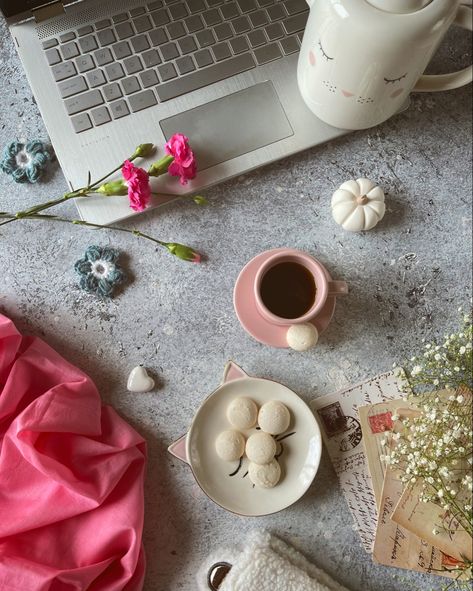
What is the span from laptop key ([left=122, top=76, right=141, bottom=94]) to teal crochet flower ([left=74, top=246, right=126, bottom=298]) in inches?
7.2

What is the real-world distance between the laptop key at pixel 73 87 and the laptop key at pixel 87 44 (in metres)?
0.03

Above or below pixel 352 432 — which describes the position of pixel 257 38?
above

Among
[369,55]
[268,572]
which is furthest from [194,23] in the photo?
[268,572]

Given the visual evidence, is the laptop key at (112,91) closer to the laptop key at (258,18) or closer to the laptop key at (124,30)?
the laptop key at (124,30)

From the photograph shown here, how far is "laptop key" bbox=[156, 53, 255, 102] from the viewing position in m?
0.67

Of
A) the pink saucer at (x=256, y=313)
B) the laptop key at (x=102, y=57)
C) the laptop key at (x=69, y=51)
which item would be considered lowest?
the pink saucer at (x=256, y=313)

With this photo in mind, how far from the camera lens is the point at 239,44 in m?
0.68

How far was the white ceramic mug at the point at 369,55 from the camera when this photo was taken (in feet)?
1.63

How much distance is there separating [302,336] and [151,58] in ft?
1.18

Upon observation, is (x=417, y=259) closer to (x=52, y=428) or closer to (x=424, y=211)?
(x=424, y=211)

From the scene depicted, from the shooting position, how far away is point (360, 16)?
50 centimetres

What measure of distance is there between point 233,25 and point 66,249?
327mm

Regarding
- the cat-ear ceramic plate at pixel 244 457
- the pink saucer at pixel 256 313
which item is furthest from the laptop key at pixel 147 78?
the cat-ear ceramic plate at pixel 244 457

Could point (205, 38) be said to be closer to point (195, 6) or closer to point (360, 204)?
point (195, 6)
